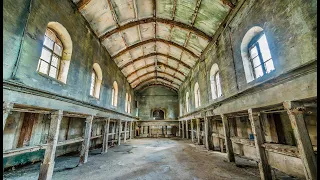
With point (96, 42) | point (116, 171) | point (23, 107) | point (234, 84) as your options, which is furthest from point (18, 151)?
point (234, 84)

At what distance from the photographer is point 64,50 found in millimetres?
6191

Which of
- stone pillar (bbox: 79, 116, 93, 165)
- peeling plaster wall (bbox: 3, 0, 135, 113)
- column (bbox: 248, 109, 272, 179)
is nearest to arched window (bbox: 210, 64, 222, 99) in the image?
column (bbox: 248, 109, 272, 179)

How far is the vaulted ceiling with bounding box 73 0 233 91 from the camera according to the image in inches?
274

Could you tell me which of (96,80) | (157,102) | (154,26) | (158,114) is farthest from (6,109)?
(158,114)

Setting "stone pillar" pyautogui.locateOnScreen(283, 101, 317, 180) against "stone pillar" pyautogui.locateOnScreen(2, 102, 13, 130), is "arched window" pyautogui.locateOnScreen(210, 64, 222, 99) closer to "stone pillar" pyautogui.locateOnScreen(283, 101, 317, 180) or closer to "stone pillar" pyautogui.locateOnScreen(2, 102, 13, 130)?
"stone pillar" pyautogui.locateOnScreen(283, 101, 317, 180)

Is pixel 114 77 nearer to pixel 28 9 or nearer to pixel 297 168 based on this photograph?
pixel 28 9

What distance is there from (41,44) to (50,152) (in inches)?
148

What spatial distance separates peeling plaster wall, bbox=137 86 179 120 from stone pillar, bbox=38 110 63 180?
692 inches

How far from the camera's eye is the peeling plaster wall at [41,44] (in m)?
3.85

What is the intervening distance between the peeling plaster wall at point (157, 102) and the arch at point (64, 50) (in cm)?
1719

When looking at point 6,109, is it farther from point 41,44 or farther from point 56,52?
point 56,52

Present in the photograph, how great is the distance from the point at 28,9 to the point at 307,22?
7.68m

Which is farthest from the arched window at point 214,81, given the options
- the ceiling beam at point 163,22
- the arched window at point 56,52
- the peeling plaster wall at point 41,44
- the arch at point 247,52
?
the arched window at point 56,52

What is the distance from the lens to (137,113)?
22.3 m
